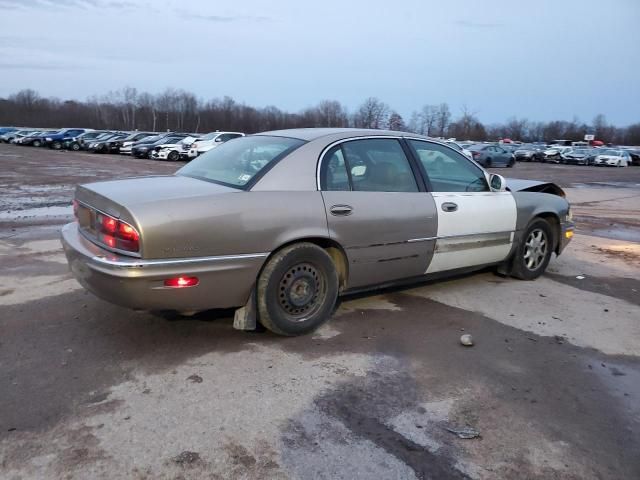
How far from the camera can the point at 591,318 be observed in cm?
499

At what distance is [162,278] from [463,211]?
2938mm

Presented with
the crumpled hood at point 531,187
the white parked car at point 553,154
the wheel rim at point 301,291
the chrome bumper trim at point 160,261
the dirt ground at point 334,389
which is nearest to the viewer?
the dirt ground at point 334,389

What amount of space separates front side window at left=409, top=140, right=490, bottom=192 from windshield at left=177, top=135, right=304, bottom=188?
1323 mm

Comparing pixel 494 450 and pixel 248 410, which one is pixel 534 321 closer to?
pixel 494 450

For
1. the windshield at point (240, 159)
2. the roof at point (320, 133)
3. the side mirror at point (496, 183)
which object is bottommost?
the side mirror at point (496, 183)

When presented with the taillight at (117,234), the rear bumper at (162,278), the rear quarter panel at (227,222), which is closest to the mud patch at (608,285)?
the rear quarter panel at (227,222)

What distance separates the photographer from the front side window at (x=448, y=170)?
509 cm

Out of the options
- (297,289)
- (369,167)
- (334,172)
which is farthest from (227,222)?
(369,167)

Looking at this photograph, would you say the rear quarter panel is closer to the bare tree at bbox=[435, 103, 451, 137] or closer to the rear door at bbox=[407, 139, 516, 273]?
the rear door at bbox=[407, 139, 516, 273]

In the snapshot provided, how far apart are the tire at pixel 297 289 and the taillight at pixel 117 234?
37.2 inches

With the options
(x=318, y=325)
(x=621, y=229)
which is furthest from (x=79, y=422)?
→ (x=621, y=229)

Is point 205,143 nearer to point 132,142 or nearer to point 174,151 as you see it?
point 174,151

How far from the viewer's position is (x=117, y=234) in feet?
11.8

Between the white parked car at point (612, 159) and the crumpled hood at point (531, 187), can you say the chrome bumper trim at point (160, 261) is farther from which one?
the white parked car at point (612, 159)
